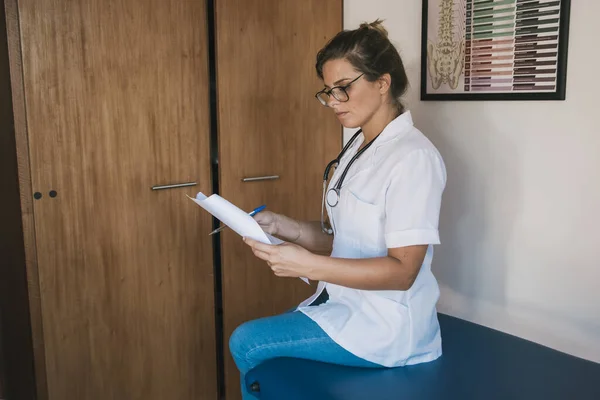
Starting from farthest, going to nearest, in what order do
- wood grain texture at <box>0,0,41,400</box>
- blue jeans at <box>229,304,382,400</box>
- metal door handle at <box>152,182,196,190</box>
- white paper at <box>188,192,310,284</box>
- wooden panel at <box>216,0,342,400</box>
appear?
wooden panel at <box>216,0,342,400</box>
metal door handle at <box>152,182,196,190</box>
wood grain texture at <box>0,0,41,400</box>
blue jeans at <box>229,304,382,400</box>
white paper at <box>188,192,310,284</box>

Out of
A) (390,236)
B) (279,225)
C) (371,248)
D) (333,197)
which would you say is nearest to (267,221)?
(279,225)

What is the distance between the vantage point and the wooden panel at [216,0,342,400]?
210 centimetres

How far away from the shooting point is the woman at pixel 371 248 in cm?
144

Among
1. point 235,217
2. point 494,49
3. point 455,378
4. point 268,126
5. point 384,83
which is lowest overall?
point 455,378

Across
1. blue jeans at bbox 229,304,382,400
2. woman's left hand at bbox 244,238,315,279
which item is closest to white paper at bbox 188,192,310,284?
woman's left hand at bbox 244,238,315,279

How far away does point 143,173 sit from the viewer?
1.93 metres

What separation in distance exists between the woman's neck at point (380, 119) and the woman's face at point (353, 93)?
13 millimetres

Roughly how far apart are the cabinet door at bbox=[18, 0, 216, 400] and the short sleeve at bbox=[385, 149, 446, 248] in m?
0.82

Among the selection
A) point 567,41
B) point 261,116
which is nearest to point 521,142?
point 567,41

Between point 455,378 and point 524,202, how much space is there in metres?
0.67

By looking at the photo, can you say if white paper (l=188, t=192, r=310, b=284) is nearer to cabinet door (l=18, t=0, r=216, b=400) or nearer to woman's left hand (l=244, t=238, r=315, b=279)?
woman's left hand (l=244, t=238, r=315, b=279)

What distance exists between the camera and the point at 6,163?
1820mm

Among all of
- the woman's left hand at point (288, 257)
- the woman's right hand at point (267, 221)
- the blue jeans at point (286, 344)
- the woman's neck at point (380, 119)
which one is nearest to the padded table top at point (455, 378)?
the blue jeans at point (286, 344)

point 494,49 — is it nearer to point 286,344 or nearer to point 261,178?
point 261,178
